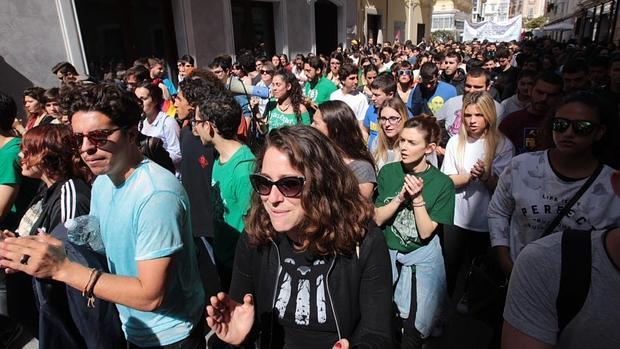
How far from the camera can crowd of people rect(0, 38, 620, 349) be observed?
4.60ft

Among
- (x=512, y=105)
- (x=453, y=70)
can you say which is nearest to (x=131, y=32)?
(x=453, y=70)

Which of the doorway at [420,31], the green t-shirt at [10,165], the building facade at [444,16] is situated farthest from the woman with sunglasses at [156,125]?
the building facade at [444,16]

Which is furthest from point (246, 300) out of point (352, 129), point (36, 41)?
point (36, 41)

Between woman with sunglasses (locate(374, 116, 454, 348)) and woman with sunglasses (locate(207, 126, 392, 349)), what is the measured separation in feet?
2.83

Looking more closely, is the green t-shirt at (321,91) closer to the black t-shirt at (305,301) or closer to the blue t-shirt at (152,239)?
the blue t-shirt at (152,239)

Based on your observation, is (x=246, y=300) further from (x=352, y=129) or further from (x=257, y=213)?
(x=352, y=129)

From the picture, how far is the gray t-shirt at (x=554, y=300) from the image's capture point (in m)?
1.08

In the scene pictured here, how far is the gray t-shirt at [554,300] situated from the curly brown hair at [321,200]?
0.61 metres

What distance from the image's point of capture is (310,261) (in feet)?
5.21

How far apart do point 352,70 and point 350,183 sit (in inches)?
176

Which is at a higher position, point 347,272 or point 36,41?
point 36,41

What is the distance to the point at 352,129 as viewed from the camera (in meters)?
2.93

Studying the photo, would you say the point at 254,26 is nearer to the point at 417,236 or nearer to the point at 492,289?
the point at 417,236

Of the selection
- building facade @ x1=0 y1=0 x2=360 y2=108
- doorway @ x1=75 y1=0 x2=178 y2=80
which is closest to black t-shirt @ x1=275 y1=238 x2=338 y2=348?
doorway @ x1=75 y1=0 x2=178 y2=80
